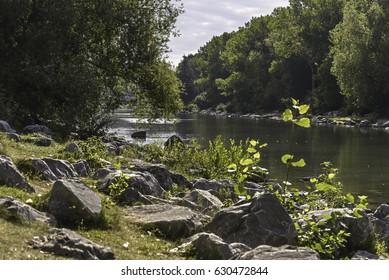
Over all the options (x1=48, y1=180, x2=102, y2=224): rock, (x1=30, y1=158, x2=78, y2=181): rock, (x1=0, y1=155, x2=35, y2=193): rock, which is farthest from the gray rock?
(x1=48, y1=180, x2=102, y2=224): rock

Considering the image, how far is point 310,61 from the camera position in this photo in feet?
351

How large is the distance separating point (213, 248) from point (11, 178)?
4438 millimetres

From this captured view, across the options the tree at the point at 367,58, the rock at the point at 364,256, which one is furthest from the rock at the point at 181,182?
the tree at the point at 367,58

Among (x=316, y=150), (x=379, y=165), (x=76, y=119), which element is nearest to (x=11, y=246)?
(x=76, y=119)

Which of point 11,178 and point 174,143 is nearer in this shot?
point 11,178

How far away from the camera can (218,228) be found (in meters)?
11.0

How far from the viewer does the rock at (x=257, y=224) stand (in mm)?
10453

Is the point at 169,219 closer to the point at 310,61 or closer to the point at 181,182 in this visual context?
the point at 181,182

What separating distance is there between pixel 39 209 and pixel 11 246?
7.68ft

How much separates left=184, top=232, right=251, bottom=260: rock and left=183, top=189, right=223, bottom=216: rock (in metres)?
2.92

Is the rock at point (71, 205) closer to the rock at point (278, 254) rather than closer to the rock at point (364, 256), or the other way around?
the rock at point (278, 254)

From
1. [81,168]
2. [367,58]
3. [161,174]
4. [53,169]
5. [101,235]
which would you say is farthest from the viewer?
[367,58]

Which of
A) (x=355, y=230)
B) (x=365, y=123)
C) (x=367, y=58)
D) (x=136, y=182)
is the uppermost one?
(x=367, y=58)

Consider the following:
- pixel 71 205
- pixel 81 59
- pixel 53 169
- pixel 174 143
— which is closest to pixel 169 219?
pixel 71 205
